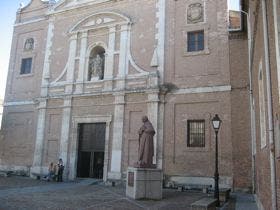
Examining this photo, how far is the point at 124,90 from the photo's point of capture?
20.4 metres

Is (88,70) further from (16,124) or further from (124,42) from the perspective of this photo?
(16,124)

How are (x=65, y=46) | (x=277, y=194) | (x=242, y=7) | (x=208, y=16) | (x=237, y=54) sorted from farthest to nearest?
(x=65, y=46), (x=208, y=16), (x=237, y=54), (x=242, y=7), (x=277, y=194)

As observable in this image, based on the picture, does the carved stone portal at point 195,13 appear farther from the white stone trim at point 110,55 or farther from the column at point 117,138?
the column at point 117,138

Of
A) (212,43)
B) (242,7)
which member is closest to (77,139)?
(212,43)

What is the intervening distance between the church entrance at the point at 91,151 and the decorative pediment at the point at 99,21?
6839mm

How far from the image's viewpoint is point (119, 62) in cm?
2136

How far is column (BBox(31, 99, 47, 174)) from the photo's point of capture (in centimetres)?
2234

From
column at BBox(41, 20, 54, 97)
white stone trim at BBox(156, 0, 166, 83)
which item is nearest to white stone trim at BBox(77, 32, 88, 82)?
column at BBox(41, 20, 54, 97)

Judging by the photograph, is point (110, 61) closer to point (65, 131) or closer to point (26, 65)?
point (65, 131)

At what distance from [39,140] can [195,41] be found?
1228 cm

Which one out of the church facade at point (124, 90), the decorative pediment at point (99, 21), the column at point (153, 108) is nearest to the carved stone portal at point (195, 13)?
the church facade at point (124, 90)

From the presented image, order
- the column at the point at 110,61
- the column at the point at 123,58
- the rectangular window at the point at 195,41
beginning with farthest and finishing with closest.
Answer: the column at the point at 110,61 < the column at the point at 123,58 < the rectangular window at the point at 195,41

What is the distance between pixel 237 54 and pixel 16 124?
16.4 metres

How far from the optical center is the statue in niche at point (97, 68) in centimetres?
2213
